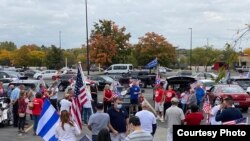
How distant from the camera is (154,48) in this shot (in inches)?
2874

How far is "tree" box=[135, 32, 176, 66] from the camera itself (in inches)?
2879

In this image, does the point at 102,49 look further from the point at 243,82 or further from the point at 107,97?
the point at 107,97

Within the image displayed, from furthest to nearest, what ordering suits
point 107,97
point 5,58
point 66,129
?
point 5,58, point 107,97, point 66,129

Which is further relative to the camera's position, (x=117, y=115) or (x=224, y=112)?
(x=117, y=115)

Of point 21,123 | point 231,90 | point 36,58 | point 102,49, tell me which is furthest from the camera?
point 36,58

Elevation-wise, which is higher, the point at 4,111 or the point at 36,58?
the point at 36,58

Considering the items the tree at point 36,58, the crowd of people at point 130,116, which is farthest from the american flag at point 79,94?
A: the tree at point 36,58

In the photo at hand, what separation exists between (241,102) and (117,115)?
13.9 metres

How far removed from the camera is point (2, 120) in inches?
742

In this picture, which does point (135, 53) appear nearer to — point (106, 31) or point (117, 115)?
point (106, 31)

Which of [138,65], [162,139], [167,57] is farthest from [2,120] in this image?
[138,65]

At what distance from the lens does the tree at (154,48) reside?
73131 mm

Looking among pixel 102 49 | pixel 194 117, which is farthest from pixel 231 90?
pixel 102 49

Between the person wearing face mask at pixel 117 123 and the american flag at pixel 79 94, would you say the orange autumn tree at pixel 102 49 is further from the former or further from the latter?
the person wearing face mask at pixel 117 123
